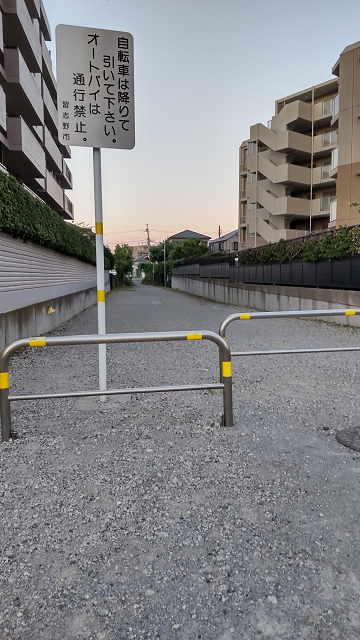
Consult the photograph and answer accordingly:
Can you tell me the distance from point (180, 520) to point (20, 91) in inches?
674

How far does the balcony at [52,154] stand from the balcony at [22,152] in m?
3.81

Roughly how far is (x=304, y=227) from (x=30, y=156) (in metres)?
19.6

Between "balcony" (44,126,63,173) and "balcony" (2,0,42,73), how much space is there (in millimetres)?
3579

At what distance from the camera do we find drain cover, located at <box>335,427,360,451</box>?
112 inches

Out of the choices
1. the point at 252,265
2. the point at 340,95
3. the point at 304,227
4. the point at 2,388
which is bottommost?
the point at 2,388

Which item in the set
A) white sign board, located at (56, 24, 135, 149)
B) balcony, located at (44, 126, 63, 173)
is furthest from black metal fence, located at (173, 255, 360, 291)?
balcony, located at (44, 126, 63, 173)

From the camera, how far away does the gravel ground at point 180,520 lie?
1.47m

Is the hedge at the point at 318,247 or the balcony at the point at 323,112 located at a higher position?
the balcony at the point at 323,112

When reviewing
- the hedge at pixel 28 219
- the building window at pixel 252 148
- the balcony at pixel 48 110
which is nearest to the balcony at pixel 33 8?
the balcony at pixel 48 110

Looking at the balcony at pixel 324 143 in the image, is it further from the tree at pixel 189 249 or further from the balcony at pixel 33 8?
the tree at pixel 189 249

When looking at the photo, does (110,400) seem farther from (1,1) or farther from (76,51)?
(1,1)

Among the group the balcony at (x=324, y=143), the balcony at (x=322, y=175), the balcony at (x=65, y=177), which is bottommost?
the balcony at (x=322, y=175)

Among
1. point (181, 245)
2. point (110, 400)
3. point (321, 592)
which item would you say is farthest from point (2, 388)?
point (181, 245)

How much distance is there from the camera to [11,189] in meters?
6.43
